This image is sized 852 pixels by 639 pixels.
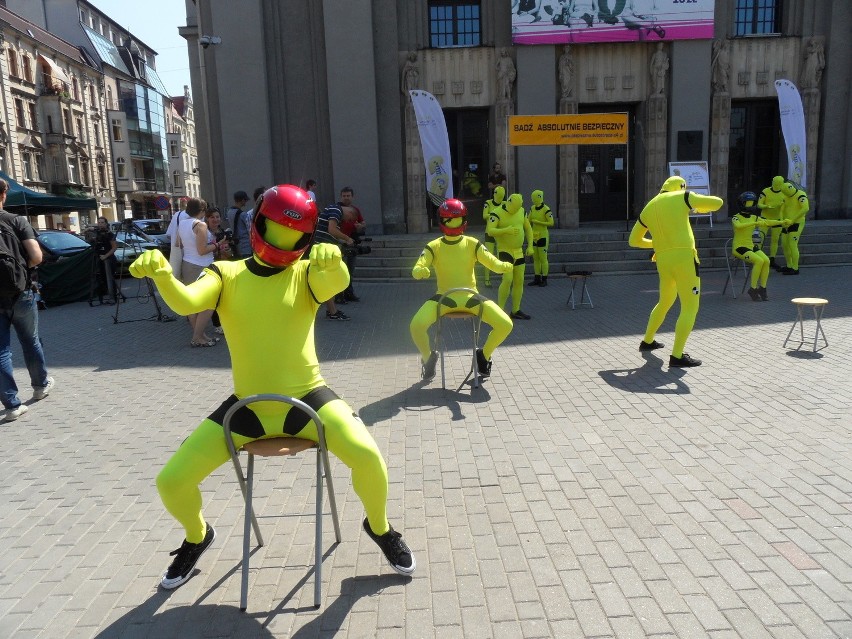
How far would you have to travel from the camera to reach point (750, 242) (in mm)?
11344

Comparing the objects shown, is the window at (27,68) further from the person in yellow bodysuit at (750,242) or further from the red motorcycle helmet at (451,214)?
the red motorcycle helmet at (451,214)

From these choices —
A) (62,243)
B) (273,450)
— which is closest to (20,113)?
(62,243)

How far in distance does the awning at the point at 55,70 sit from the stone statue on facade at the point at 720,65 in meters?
48.2

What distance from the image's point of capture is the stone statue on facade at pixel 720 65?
19.3 meters

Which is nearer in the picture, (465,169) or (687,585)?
(687,585)

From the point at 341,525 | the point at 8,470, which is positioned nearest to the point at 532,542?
the point at 341,525

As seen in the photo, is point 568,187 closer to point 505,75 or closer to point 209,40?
point 505,75

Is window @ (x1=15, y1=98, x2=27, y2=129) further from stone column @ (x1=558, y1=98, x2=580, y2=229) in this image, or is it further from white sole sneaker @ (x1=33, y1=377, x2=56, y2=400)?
white sole sneaker @ (x1=33, y1=377, x2=56, y2=400)

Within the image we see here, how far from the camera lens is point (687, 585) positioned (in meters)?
3.24

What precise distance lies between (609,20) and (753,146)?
253 inches

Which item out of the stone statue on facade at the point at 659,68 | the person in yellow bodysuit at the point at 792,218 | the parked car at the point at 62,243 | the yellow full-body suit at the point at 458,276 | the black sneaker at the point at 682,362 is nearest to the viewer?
the yellow full-body suit at the point at 458,276

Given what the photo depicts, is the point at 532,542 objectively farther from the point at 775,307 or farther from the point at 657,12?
the point at 657,12

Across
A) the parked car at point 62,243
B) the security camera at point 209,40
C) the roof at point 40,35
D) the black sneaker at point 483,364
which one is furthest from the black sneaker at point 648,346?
the roof at point 40,35

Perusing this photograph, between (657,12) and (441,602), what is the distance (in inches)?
782
